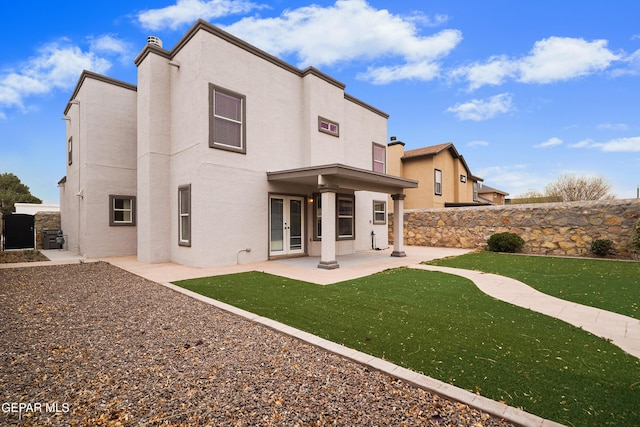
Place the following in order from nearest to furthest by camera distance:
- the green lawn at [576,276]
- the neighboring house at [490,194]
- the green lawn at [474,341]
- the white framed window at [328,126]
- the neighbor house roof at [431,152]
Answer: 1. the green lawn at [474,341]
2. the green lawn at [576,276]
3. the white framed window at [328,126]
4. the neighbor house roof at [431,152]
5. the neighboring house at [490,194]

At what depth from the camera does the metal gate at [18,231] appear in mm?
15188

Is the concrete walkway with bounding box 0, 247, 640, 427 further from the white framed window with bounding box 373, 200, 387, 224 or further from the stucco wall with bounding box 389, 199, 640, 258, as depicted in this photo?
the stucco wall with bounding box 389, 199, 640, 258

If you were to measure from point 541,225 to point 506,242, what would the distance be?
1391 mm

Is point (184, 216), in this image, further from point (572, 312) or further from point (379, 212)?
point (572, 312)

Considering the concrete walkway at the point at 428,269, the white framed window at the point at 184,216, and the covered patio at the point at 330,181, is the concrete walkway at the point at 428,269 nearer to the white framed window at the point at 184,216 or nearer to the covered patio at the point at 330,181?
the covered patio at the point at 330,181

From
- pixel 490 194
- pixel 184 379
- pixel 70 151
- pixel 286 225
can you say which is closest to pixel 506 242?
pixel 286 225

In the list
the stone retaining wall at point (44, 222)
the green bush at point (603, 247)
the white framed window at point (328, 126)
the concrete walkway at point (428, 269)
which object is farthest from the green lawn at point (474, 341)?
the stone retaining wall at point (44, 222)

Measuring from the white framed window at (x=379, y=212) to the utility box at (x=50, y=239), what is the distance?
1561 centimetres

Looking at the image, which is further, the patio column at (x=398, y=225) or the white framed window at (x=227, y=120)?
the patio column at (x=398, y=225)

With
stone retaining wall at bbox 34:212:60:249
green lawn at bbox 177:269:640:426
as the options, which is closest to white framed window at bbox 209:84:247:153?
green lawn at bbox 177:269:640:426

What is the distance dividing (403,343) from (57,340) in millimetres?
4054

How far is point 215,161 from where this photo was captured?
885cm

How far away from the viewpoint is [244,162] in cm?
952

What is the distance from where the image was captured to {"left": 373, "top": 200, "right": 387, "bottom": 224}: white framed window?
14.3 m
